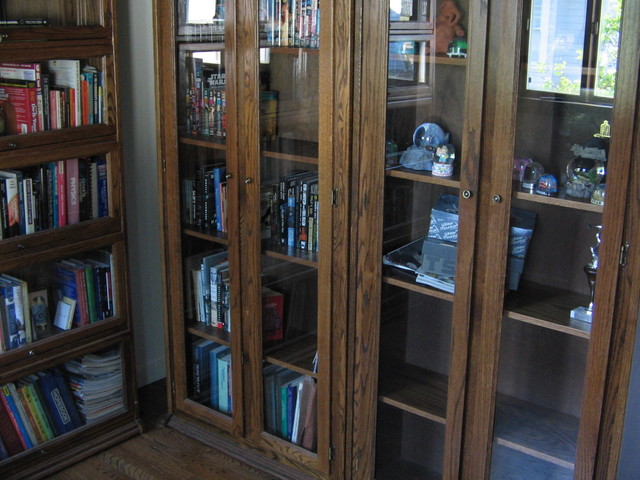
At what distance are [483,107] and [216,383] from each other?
1481mm

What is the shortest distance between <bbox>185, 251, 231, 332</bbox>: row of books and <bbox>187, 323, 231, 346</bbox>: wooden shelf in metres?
0.01

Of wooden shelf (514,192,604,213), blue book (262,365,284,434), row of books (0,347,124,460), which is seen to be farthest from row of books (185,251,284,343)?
wooden shelf (514,192,604,213)

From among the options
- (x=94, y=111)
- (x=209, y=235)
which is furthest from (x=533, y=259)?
(x=94, y=111)

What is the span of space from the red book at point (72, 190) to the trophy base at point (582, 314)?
5.42 ft

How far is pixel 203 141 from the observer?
8.93 ft

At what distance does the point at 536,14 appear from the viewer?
1916 millimetres

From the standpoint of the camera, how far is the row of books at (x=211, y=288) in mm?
2824

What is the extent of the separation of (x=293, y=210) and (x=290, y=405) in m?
0.67

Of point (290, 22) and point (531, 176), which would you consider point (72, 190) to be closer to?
point (290, 22)

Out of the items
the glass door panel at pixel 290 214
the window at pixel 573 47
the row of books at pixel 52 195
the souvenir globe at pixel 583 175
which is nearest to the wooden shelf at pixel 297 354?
the glass door panel at pixel 290 214

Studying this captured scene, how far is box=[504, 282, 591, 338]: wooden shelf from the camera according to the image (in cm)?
203

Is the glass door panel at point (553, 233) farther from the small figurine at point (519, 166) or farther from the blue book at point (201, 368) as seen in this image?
the blue book at point (201, 368)

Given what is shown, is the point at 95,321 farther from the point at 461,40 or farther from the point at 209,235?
the point at 461,40

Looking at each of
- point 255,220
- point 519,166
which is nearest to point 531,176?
point 519,166
